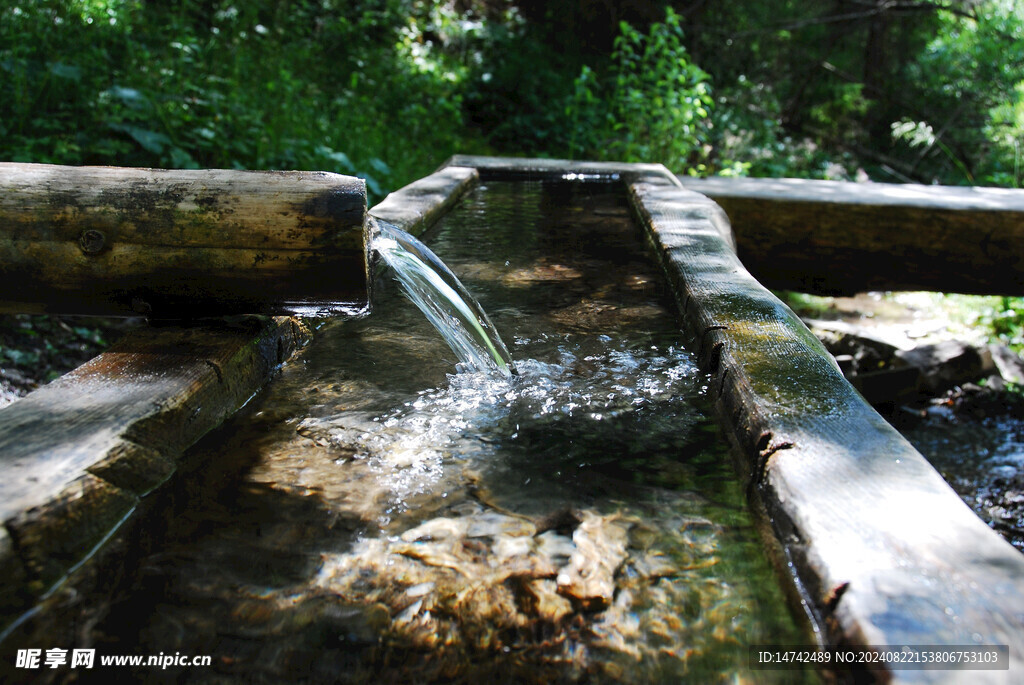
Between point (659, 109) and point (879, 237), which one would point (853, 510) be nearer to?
point (879, 237)

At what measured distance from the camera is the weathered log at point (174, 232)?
1735 mm

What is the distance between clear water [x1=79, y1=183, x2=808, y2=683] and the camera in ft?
3.39

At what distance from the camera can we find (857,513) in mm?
1081

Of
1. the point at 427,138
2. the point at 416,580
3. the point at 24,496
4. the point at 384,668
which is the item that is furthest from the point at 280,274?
the point at 427,138

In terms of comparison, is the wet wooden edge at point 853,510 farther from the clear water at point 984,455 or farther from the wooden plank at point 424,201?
the clear water at point 984,455

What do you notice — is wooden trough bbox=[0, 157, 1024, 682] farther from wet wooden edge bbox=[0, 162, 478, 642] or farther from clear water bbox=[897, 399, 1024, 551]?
clear water bbox=[897, 399, 1024, 551]

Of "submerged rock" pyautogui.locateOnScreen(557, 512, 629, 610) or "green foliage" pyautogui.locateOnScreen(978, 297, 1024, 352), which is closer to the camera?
"submerged rock" pyautogui.locateOnScreen(557, 512, 629, 610)

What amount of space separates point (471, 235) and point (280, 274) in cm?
163

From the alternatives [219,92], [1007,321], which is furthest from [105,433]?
[1007,321]

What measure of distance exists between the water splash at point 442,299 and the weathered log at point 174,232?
38 centimetres

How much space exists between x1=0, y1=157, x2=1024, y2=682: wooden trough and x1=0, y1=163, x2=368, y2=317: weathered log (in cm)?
17

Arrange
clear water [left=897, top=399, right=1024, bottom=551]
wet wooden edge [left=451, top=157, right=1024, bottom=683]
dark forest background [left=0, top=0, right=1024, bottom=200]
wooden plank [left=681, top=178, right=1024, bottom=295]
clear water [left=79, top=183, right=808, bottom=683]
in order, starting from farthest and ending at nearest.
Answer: dark forest background [left=0, top=0, right=1024, bottom=200], wooden plank [left=681, top=178, right=1024, bottom=295], clear water [left=897, top=399, right=1024, bottom=551], clear water [left=79, top=183, right=808, bottom=683], wet wooden edge [left=451, top=157, right=1024, bottom=683]

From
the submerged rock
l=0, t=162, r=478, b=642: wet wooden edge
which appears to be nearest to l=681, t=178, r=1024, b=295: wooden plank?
l=0, t=162, r=478, b=642: wet wooden edge

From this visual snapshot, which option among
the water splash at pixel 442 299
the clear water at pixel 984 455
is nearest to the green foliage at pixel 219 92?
the water splash at pixel 442 299
